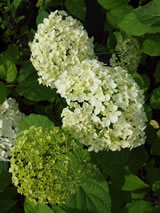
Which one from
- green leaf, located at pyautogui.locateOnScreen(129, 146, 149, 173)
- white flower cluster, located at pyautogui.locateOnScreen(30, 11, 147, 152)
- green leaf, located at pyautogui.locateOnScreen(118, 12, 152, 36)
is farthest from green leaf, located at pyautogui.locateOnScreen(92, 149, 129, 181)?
green leaf, located at pyautogui.locateOnScreen(118, 12, 152, 36)

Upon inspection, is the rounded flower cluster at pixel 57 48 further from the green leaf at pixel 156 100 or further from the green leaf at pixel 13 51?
the green leaf at pixel 156 100

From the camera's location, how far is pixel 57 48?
91.7 inches

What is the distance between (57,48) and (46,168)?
0.99m

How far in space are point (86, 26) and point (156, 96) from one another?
64.4 inches

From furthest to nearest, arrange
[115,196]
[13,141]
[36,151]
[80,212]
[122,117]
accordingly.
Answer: [115,196]
[13,141]
[80,212]
[122,117]
[36,151]

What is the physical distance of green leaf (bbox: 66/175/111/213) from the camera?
6.84 feet

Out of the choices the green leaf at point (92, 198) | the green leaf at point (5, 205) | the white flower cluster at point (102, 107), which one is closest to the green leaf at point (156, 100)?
the white flower cluster at point (102, 107)

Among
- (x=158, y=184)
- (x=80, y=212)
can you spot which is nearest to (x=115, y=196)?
(x=158, y=184)

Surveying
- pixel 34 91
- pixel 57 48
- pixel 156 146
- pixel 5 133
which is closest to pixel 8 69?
pixel 34 91

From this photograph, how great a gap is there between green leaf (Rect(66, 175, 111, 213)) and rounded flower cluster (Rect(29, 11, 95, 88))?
34.2 inches

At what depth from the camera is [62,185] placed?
1861 millimetres

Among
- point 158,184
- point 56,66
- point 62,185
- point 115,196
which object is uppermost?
point 56,66

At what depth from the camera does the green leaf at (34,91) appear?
254 centimetres

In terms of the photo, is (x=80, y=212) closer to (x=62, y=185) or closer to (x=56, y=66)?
(x=62, y=185)
